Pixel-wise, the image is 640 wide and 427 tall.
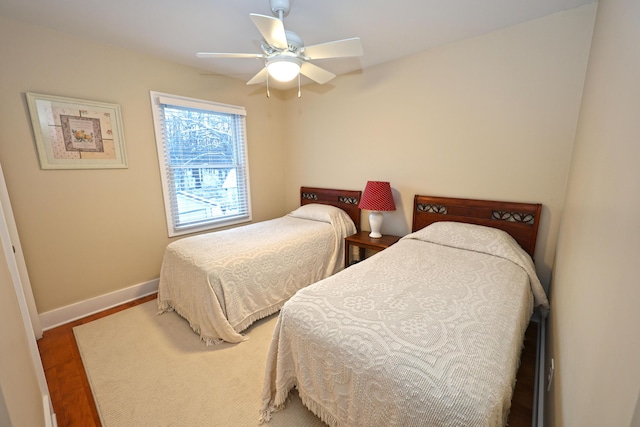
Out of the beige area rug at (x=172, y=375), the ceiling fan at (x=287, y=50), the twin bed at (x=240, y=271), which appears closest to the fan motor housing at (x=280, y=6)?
the ceiling fan at (x=287, y=50)

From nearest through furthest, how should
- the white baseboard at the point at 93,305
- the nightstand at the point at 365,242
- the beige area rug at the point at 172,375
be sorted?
the beige area rug at the point at 172,375 → the white baseboard at the point at 93,305 → the nightstand at the point at 365,242

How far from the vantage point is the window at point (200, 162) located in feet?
8.91

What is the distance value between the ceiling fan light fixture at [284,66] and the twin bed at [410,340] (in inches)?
56.5

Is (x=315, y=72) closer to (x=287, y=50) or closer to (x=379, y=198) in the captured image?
(x=287, y=50)

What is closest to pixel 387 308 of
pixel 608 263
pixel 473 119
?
pixel 608 263

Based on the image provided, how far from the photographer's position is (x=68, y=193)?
86.1 inches

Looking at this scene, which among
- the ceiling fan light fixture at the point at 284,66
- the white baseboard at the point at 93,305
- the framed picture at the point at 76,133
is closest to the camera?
the ceiling fan light fixture at the point at 284,66

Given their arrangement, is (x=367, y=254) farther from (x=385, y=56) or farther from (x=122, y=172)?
(x=122, y=172)

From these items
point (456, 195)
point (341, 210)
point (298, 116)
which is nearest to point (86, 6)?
point (298, 116)

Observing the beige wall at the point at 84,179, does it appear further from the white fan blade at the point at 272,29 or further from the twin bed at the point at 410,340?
the twin bed at the point at 410,340

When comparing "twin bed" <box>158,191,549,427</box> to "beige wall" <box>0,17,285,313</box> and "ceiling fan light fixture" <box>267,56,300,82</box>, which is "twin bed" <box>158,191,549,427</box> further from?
"ceiling fan light fixture" <box>267,56,300,82</box>

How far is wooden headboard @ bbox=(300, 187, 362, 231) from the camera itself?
3164mm

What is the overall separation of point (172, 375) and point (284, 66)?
223 cm

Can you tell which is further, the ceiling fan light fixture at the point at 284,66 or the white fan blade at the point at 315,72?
the white fan blade at the point at 315,72
